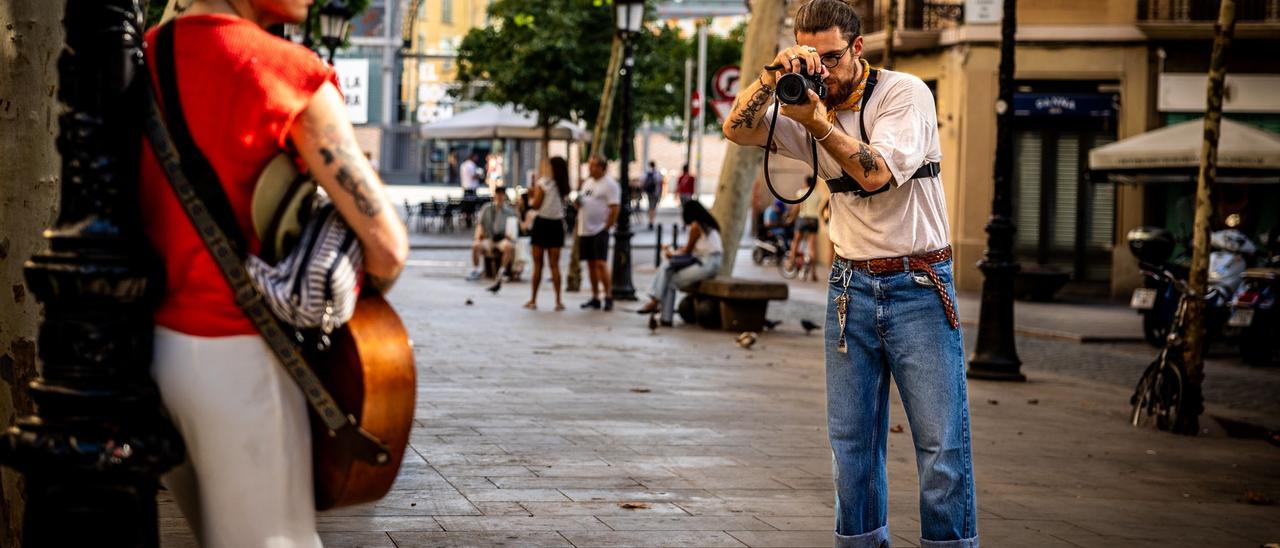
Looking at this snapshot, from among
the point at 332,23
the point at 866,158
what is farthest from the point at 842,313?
the point at 332,23

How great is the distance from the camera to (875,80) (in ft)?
15.7

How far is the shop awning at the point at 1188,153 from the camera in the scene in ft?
70.4

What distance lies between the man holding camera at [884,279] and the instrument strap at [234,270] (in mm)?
2072

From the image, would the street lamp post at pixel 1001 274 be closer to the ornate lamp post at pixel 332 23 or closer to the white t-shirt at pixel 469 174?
the ornate lamp post at pixel 332 23

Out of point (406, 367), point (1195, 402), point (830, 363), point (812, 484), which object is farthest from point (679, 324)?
point (406, 367)

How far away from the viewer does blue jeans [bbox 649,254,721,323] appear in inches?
685

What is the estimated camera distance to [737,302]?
1692 centimetres

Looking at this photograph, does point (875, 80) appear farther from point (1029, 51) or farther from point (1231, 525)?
point (1029, 51)

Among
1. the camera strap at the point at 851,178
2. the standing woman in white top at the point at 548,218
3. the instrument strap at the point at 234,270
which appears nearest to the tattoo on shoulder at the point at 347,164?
the instrument strap at the point at 234,270

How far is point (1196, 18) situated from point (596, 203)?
12.3m

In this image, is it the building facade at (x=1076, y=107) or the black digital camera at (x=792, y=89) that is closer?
the black digital camera at (x=792, y=89)

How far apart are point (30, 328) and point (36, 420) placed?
6.75 ft

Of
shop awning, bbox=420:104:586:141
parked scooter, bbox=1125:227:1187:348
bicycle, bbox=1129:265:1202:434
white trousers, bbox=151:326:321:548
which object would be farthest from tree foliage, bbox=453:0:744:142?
white trousers, bbox=151:326:321:548

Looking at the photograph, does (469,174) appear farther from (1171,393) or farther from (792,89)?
(792,89)
